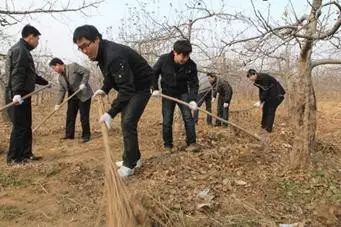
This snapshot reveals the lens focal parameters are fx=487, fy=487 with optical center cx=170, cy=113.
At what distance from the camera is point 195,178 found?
5168 mm

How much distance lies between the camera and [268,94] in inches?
351

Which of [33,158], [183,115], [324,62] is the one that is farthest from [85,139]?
[324,62]

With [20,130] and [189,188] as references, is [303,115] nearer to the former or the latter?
[189,188]

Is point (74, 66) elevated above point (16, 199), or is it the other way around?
point (74, 66)

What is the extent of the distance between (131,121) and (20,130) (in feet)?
5.58

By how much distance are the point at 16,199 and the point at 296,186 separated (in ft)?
9.29

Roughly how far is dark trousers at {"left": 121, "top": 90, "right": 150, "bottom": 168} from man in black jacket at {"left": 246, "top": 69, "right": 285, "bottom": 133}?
13.1ft

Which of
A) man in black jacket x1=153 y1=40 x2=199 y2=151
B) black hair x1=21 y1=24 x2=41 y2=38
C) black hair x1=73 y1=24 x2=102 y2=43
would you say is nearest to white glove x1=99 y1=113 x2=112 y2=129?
black hair x1=73 y1=24 x2=102 y2=43

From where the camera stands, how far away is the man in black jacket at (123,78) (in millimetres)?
4441

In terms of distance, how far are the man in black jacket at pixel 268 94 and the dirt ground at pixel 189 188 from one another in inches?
81.1

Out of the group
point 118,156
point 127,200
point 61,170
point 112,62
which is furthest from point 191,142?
point 127,200

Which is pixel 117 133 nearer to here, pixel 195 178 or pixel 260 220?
pixel 195 178

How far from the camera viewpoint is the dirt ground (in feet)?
13.6

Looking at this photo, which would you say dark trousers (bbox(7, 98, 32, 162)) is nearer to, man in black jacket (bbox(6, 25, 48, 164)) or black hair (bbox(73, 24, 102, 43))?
man in black jacket (bbox(6, 25, 48, 164))
